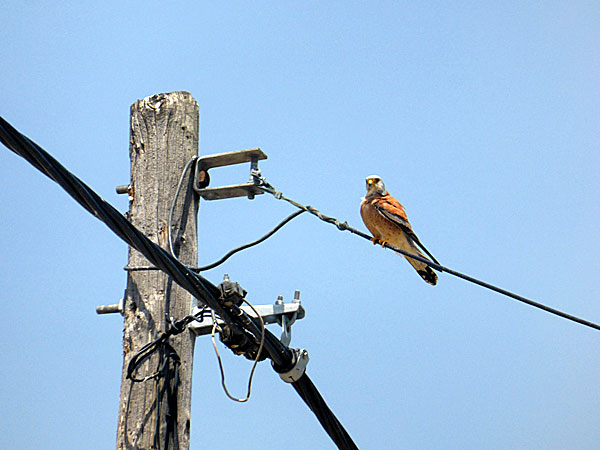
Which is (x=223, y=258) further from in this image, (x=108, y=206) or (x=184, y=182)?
(x=108, y=206)

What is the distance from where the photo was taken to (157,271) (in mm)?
4340

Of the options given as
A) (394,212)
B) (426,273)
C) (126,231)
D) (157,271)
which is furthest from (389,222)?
(126,231)

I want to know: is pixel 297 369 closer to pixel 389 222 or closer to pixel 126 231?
pixel 126 231

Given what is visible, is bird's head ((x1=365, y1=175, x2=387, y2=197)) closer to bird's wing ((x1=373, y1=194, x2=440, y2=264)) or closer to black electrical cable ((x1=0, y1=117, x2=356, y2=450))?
bird's wing ((x1=373, y1=194, x2=440, y2=264))

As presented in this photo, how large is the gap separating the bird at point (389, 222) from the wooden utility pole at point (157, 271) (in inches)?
74.8

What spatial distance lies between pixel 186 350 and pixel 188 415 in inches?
13.8

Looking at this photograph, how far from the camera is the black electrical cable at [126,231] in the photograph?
10.7ft

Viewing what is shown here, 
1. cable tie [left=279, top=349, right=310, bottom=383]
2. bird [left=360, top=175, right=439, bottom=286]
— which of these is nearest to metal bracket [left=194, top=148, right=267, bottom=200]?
cable tie [left=279, top=349, right=310, bottom=383]

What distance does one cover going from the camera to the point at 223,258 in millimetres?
4566

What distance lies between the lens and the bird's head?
6.57 m

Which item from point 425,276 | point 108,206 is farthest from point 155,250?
point 425,276

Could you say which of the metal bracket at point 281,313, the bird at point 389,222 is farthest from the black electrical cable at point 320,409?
the bird at point 389,222

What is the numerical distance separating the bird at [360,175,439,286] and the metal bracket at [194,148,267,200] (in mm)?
1542

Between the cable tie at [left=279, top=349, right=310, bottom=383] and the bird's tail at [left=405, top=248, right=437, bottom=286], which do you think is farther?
the bird's tail at [left=405, top=248, right=437, bottom=286]
